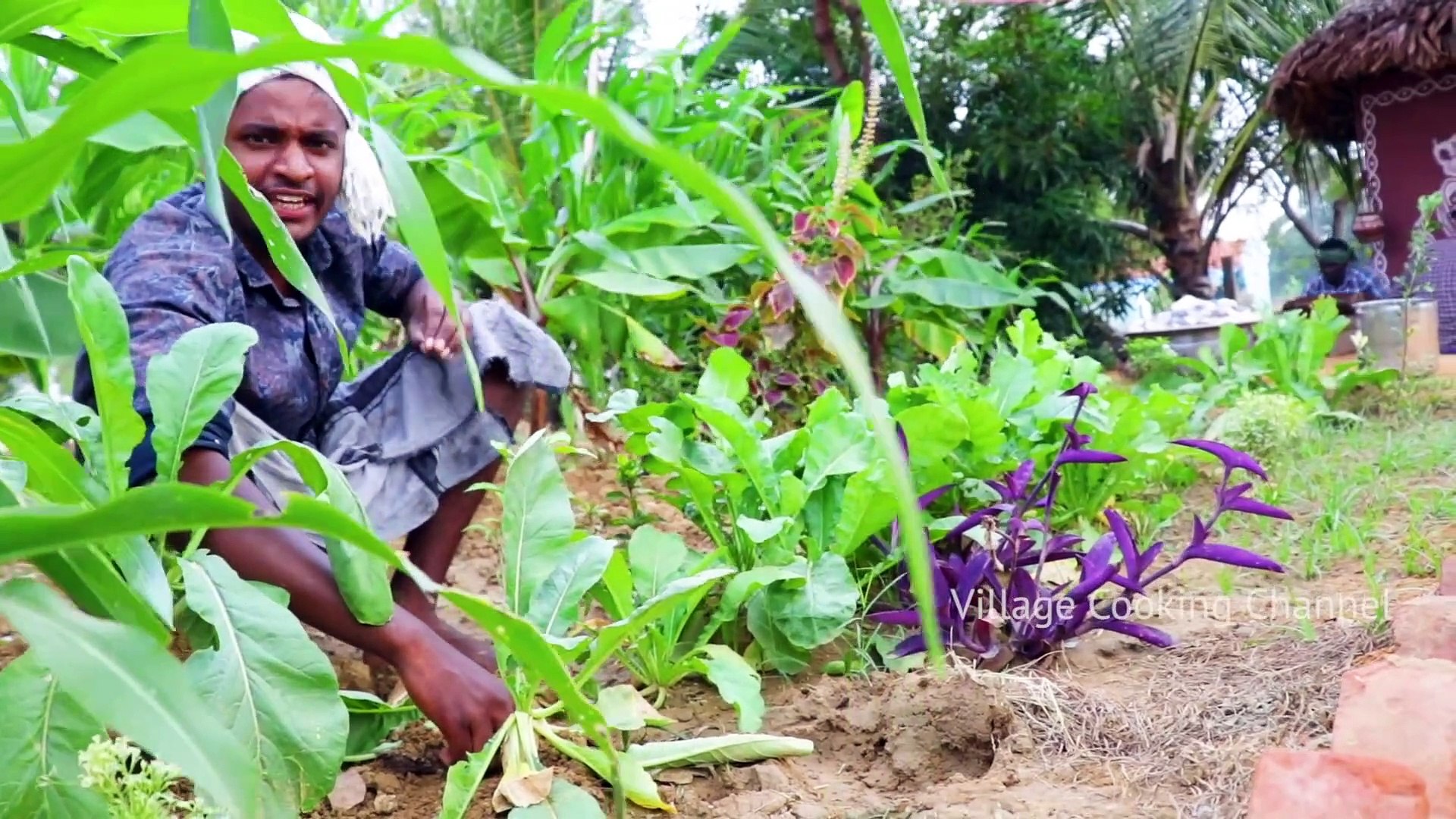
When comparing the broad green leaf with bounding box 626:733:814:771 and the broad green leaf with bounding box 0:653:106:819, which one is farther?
the broad green leaf with bounding box 626:733:814:771

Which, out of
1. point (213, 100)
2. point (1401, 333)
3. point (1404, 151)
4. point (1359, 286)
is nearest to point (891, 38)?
point (213, 100)

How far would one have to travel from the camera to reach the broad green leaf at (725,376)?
1.87 metres

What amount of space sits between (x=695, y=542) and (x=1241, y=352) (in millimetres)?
2490

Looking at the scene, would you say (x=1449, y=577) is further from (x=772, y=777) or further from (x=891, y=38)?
(x=891, y=38)

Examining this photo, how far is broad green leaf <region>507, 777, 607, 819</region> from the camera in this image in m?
1.06

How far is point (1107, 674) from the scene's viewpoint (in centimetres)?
151

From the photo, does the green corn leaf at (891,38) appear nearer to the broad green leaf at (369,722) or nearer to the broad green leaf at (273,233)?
the broad green leaf at (273,233)

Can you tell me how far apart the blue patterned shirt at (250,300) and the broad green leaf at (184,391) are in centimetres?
15

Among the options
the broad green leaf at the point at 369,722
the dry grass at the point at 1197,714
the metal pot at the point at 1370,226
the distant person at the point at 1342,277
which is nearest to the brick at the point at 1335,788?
→ the dry grass at the point at 1197,714

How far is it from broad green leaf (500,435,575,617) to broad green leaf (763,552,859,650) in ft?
1.07

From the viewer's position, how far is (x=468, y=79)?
487mm

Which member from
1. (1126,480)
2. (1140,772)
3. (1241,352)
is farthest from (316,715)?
(1241,352)

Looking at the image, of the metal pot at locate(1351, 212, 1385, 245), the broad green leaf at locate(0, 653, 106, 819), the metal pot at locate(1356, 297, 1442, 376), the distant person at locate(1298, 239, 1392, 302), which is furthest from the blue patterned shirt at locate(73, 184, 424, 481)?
the metal pot at locate(1351, 212, 1385, 245)

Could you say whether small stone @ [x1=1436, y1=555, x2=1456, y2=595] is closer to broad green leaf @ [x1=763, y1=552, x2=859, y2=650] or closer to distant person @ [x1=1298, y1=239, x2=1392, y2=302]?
broad green leaf @ [x1=763, y1=552, x2=859, y2=650]
